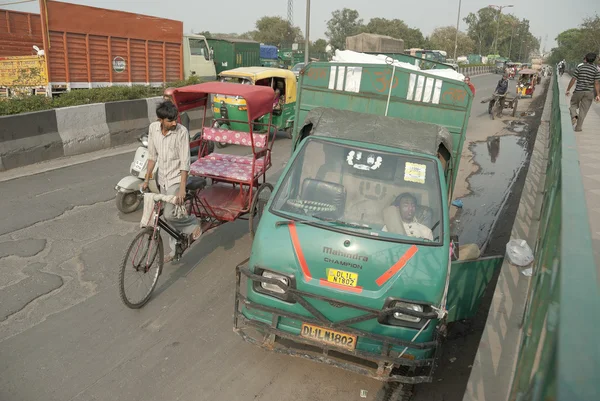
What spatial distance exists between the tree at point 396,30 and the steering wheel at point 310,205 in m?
88.6

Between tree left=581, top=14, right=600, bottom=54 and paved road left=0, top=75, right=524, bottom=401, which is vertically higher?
tree left=581, top=14, right=600, bottom=54

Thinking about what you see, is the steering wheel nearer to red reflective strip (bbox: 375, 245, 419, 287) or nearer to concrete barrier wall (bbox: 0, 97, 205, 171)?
red reflective strip (bbox: 375, 245, 419, 287)

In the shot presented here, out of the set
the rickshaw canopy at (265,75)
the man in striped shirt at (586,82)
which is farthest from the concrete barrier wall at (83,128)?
the man in striped shirt at (586,82)

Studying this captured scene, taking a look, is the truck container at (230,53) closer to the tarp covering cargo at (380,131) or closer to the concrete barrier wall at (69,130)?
the concrete barrier wall at (69,130)

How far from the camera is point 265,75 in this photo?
39.1 feet

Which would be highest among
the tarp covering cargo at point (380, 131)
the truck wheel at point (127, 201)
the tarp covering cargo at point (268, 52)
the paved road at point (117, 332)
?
the tarp covering cargo at point (268, 52)

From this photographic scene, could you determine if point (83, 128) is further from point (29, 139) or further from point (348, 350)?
point (348, 350)

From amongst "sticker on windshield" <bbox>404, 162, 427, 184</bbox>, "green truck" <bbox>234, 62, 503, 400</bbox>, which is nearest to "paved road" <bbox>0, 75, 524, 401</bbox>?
"green truck" <bbox>234, 62, 503, 400</bbox>

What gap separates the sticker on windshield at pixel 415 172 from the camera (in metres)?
4.14

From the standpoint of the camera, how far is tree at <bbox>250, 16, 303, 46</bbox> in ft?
255

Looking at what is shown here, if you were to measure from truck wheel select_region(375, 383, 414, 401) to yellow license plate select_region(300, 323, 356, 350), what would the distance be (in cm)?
56

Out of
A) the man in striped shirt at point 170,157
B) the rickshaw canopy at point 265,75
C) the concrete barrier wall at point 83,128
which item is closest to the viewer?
the man in striped shirt at point 170,157

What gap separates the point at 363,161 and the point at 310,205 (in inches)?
26.3

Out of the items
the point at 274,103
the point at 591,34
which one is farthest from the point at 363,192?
the point at 591,34
